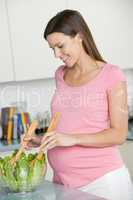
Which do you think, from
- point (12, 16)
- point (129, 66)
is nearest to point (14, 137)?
point (12, 16)

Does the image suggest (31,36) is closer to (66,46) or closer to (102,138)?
(66,46)

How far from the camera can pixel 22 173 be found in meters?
1.63

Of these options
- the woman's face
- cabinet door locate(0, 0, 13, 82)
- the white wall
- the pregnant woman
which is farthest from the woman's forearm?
the white wall

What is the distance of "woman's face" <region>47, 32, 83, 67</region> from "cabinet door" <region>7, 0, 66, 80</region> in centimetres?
119

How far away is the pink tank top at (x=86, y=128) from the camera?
185 centimetres

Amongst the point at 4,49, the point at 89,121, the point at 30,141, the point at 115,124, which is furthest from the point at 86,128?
the point at 4,49

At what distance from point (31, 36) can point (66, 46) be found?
4.17 feet

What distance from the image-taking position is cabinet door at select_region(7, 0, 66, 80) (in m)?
3.03

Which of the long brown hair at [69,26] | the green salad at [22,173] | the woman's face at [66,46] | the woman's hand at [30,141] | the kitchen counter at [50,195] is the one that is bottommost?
the kitchen counter at [50,195]

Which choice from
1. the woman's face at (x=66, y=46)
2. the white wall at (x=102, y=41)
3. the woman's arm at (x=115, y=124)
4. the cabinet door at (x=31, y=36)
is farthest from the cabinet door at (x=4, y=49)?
the woman's arm at (x=115, y=124)

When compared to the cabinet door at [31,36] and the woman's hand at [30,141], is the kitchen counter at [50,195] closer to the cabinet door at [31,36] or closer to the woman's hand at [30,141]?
the woman's hand at [30,141]

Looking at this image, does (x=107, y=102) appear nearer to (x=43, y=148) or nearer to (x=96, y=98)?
(x=96, y=98)

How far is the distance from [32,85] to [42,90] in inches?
4.1

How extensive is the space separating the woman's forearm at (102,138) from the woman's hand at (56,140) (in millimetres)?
33
